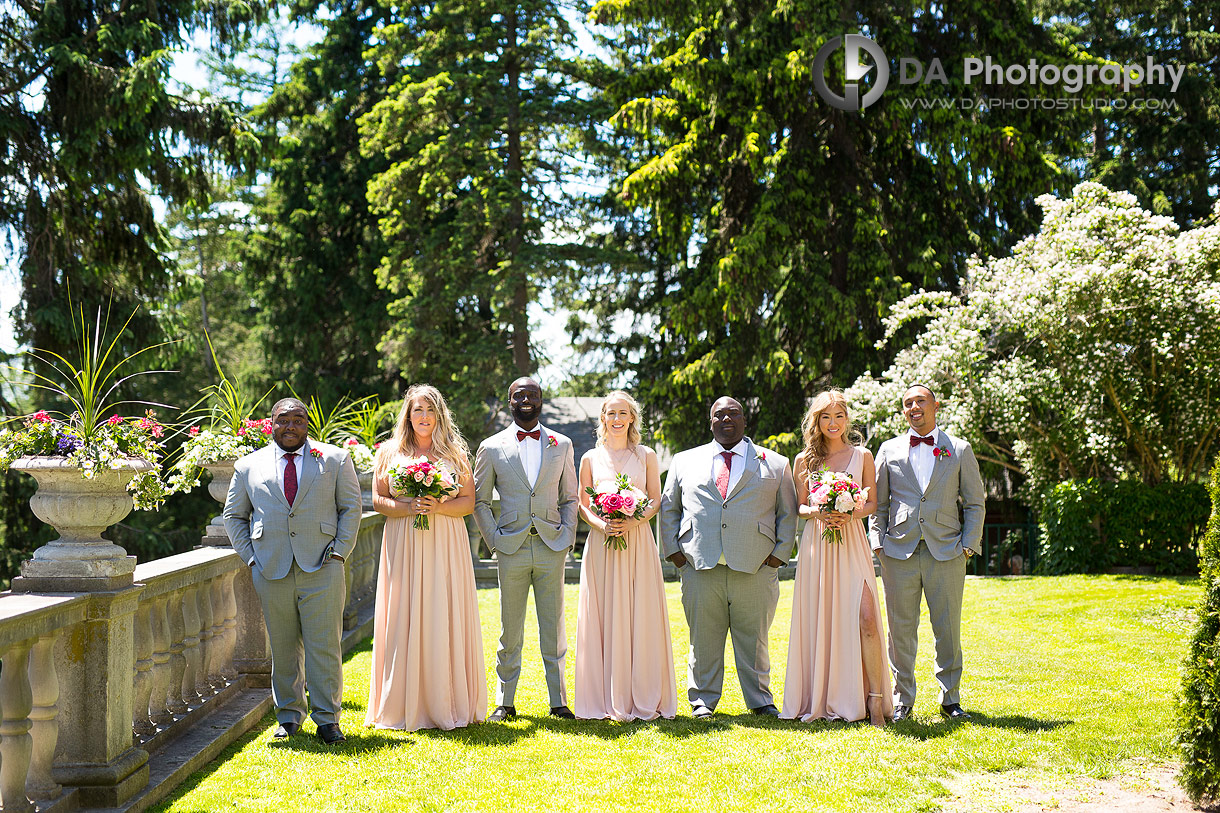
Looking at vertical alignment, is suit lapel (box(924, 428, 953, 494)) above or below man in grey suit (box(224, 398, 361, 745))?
above

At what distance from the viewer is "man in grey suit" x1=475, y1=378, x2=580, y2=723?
6812mm

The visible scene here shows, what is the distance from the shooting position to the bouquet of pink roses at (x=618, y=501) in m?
6.73

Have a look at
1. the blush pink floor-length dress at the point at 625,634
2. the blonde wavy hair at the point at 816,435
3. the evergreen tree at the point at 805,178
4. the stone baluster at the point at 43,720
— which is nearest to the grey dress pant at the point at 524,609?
the blush pink floor-length dress at the point at 625,634

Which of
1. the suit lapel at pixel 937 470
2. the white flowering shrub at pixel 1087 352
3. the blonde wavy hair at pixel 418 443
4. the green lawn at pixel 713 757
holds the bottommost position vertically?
the green lawn at pixel 713 757

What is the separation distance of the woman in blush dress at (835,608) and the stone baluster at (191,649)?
370 cm

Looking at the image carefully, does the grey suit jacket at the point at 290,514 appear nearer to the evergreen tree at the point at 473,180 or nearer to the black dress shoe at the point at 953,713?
the black dress shoe at the point at 953,713

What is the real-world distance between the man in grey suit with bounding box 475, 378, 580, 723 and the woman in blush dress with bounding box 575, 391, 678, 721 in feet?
0.59

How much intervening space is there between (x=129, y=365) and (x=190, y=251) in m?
18.1

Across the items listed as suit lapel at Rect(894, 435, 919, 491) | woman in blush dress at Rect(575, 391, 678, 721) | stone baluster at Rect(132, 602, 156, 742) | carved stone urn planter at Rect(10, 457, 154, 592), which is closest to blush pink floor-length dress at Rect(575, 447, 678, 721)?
woman in blush dress at Rect(575, 391, 678, 721)

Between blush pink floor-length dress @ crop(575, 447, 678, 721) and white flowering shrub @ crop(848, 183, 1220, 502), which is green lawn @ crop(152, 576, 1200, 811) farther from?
white flowering shrub @ crop(848, 183, 1220, 502)

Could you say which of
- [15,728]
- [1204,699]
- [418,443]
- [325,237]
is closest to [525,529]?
[418,443]

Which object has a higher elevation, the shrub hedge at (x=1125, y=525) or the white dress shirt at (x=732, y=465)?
the white dress shirt at (x=732, y=465)

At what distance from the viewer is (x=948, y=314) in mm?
17203

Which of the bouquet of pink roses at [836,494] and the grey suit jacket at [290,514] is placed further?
the bouquet of pink roses at [836,494]
